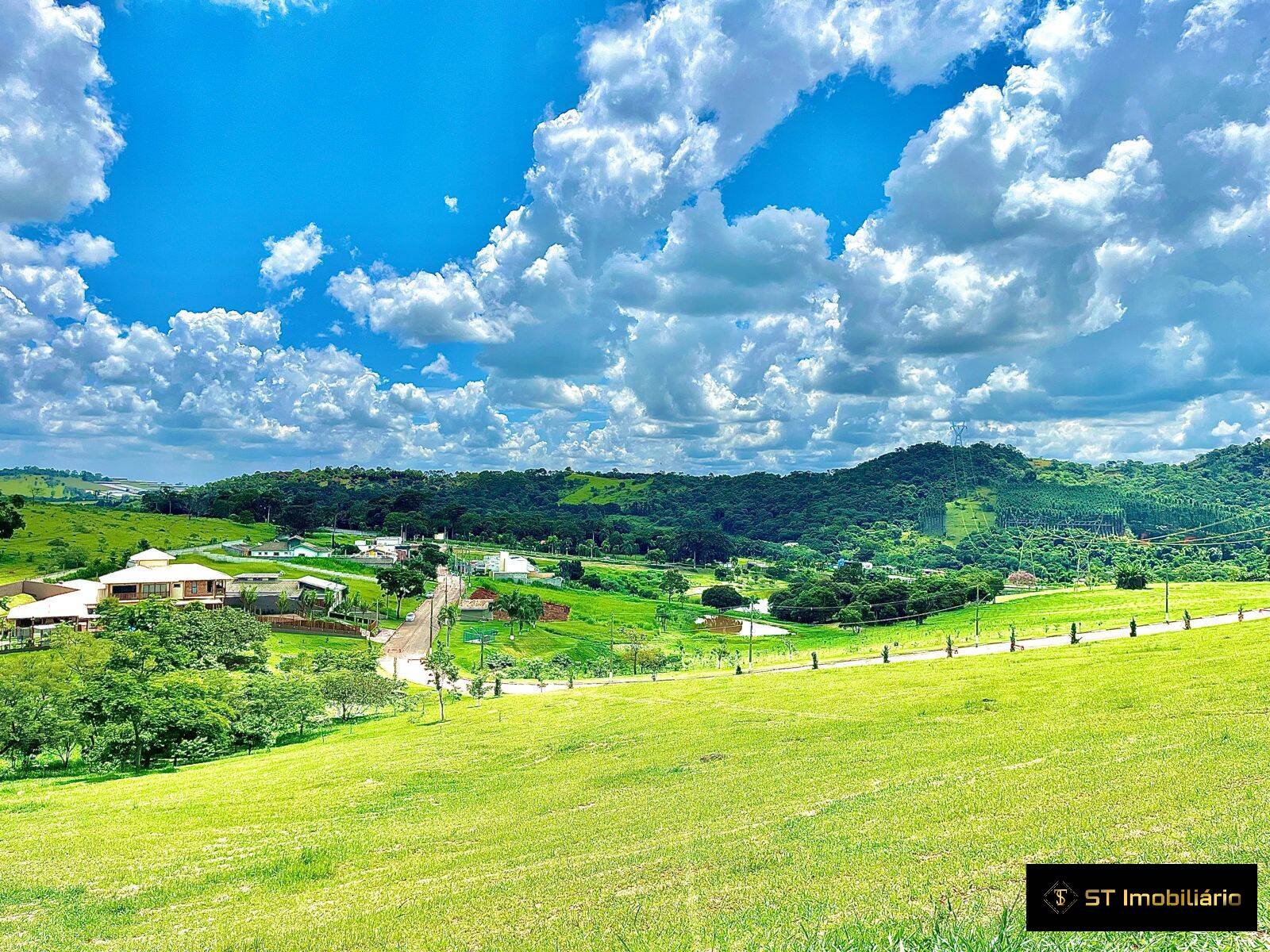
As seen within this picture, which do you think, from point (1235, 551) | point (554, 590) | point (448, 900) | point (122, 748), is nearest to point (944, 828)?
point (448, 900)

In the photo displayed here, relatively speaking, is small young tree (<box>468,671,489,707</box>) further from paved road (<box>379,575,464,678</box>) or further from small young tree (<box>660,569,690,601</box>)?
small young tree (<box>660,569,690,601</box>)

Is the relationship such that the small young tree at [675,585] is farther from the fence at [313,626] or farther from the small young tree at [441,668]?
the small young tree at [441,668]

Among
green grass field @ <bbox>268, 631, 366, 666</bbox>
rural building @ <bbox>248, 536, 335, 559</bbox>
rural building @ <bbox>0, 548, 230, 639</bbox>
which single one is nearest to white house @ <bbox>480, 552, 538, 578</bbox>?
rural building @ <bbox>248, 536, 335, 559</bbox>

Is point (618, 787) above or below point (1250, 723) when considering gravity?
below

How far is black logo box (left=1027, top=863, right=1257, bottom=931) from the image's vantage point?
735 centimetres

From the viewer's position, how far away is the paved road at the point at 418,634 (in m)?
82.2

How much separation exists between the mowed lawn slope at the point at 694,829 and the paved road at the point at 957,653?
856 inches

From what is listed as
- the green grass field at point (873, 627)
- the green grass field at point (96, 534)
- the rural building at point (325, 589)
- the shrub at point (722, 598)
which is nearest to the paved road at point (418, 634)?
the green grass field at point (873, 627)

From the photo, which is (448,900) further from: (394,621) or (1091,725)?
(394,621)

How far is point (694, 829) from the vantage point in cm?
1669

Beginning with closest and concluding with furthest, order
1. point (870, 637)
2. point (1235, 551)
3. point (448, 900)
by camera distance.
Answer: point (448, 900), point (870, 637), point (1235, 551)

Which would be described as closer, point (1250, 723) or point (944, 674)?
point (1250, 723)

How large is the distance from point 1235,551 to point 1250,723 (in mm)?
226107

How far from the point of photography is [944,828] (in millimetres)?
13938
